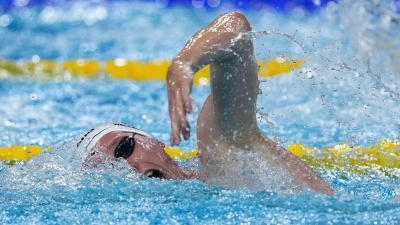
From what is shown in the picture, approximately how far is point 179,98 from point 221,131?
0.51 meters

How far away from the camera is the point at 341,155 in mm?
2578

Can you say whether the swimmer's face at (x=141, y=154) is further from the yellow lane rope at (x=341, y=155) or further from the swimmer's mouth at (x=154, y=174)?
the yellow lane rope at (x=341, y=155)

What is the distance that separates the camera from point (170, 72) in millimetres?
1295

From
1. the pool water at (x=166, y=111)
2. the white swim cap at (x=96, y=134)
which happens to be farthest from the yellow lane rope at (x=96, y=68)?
the white swim cap at (x=96, y=134)

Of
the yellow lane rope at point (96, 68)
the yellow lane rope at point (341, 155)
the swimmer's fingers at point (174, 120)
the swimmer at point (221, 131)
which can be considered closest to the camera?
the swimmer's fingers at point (174, 120)

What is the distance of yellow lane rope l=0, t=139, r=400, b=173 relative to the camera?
8.05 feet

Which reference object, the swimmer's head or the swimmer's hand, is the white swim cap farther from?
the swimmer's hand

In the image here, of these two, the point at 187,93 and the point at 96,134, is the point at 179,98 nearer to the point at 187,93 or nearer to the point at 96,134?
the point at 187,93

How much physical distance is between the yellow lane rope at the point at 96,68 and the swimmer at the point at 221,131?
7.49ft

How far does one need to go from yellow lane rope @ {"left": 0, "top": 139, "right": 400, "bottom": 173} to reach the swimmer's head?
769mm

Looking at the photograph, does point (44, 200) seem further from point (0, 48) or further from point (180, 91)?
point (0, 48)

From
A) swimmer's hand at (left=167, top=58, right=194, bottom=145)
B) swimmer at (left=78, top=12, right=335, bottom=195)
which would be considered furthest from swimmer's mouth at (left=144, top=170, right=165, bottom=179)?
swimmer's hand at (left=167, top=58, right=194, bottom=145)

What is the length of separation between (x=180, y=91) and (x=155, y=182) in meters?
0.57

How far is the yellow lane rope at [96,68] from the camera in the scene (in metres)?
4.19
